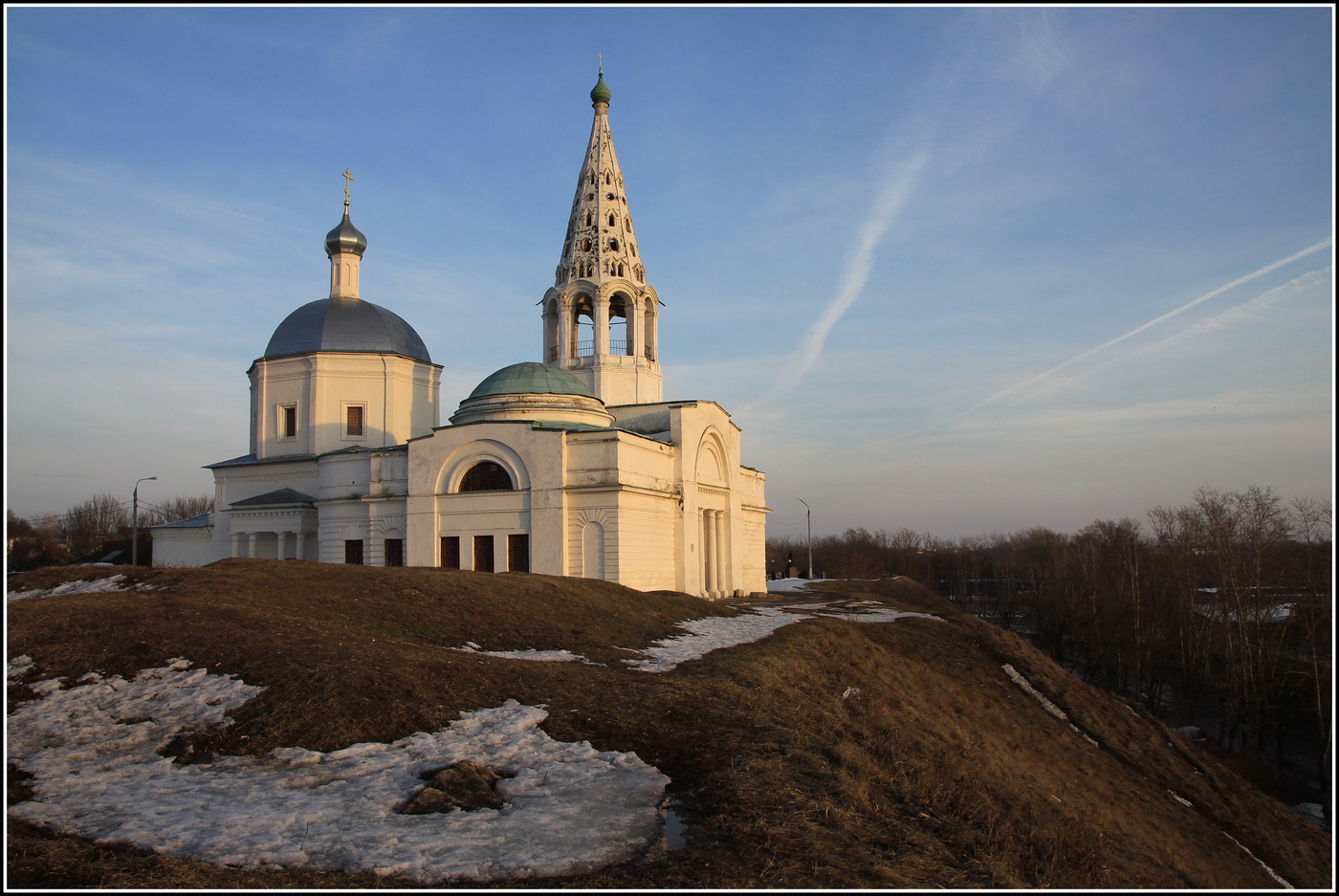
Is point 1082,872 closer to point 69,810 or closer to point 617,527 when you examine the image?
point 69,810

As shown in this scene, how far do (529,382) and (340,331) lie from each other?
10.6 metres

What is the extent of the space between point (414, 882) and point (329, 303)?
3614 cm

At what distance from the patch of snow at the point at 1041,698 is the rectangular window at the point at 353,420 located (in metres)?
27.4

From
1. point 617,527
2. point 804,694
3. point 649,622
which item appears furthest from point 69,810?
point 617,527

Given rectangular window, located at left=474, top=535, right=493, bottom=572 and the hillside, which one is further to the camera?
rectangular window, located at left=474, top=535, right=493, bottom=572

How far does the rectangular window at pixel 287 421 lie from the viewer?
36.3 metres

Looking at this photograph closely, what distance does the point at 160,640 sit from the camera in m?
11.0

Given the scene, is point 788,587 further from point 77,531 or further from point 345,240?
point 77,531

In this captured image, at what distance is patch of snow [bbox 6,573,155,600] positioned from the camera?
1553 centimetres

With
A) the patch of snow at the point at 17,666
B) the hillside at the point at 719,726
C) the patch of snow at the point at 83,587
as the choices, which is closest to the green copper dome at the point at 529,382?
the hillside at the point at 719,726

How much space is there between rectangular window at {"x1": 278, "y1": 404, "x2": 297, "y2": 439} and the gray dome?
238 centimetres

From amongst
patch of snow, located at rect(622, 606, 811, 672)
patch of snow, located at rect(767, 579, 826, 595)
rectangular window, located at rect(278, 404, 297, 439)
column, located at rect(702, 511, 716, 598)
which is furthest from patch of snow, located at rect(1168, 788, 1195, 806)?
rectangular window, located at rect(278, 404, 297, 439)

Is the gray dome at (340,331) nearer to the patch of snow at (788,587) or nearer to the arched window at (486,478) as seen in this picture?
the arched window at (486,478)

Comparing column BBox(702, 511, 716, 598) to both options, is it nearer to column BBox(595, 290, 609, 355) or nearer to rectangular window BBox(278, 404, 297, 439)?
column BBox(595, 290, 609, 355)
